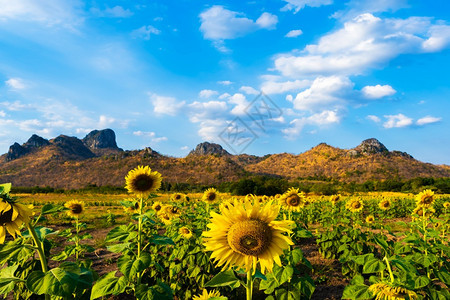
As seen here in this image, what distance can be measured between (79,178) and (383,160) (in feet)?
250

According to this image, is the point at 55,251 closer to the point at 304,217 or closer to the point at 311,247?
the point at 311,247

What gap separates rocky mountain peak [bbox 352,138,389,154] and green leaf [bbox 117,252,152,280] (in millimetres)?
83143

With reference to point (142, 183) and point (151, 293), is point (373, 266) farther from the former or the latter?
point (142, 183)

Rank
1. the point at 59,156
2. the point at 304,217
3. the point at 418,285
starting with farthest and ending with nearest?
the point at 59,156, the point at 304,217, the point at 418,285

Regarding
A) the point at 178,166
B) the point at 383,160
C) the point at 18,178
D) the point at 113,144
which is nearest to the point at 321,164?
the point at 383,160

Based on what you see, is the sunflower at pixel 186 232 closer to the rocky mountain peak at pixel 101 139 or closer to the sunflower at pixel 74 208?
the sunflower at pixel 74 208

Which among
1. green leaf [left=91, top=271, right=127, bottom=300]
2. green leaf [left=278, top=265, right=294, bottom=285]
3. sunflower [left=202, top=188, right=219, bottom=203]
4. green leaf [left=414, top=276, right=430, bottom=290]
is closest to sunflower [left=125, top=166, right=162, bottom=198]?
green leaf [left=91, top=271, right=127, bottom=300]

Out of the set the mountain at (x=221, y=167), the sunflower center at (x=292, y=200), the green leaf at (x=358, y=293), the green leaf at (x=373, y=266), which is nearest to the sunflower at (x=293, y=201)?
the sunflower center at (x=292, y=200)

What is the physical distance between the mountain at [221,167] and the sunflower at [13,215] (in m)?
56.7

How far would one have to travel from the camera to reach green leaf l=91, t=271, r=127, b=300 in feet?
9.25

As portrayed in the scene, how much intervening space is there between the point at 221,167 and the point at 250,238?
65.9 metres

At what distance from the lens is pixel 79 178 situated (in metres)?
68.8

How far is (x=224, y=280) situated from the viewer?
2.13 m

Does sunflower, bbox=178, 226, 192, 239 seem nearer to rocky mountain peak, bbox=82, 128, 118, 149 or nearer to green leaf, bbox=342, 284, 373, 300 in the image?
green leaf, bbox=342, 284, 373, 300
